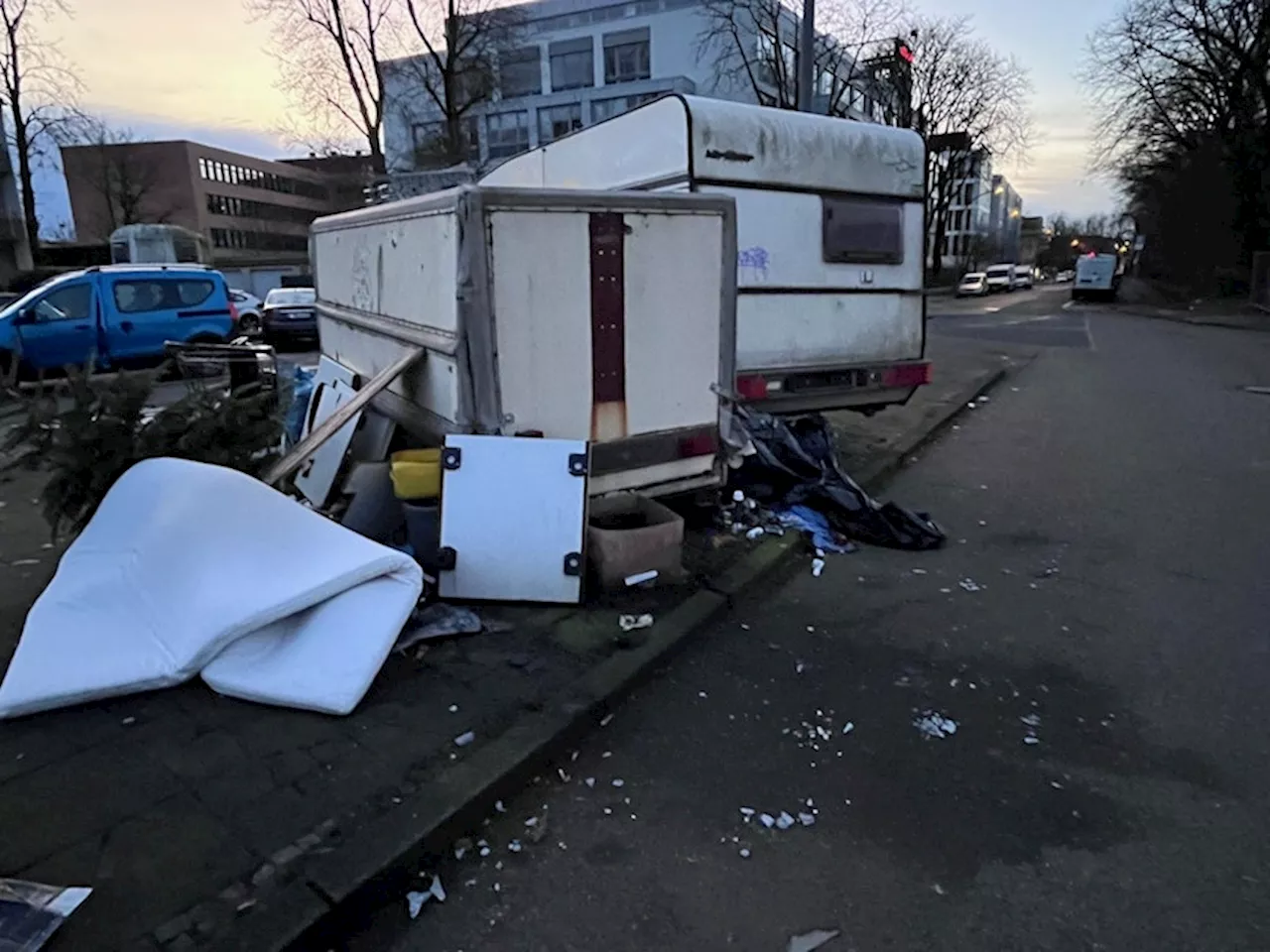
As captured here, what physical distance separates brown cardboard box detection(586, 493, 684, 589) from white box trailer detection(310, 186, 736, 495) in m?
0.13

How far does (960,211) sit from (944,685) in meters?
96.4

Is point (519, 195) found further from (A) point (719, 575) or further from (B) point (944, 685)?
(B) point (944, 685)

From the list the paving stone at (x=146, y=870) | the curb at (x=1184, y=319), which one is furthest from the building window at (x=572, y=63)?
the paving stone at (x=146, y=870)

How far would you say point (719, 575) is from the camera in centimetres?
473

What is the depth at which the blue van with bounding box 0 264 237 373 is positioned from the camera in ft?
43.0

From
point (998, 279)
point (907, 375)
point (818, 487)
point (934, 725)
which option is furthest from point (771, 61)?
point (998, 279)

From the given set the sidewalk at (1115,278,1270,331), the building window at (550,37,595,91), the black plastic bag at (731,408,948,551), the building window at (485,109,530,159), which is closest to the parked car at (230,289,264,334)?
the black plastic bag at (731,408,948,551)

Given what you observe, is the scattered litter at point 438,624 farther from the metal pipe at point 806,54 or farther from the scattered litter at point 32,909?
the metal pipe at point 806,54

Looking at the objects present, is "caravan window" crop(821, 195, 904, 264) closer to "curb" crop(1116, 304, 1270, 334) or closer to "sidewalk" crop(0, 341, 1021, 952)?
"sidewalk" crop(0, 341, 1021, 952)

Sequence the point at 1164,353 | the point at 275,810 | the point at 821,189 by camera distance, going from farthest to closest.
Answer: the point at 1164,353 < the point at 821,189 < the point at 275,810

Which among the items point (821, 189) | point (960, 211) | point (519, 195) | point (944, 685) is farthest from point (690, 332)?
point (960, 211)

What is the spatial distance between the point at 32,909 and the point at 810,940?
2.07 m

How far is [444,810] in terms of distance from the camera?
265cm

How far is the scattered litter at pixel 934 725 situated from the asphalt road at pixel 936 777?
0.05 metres
